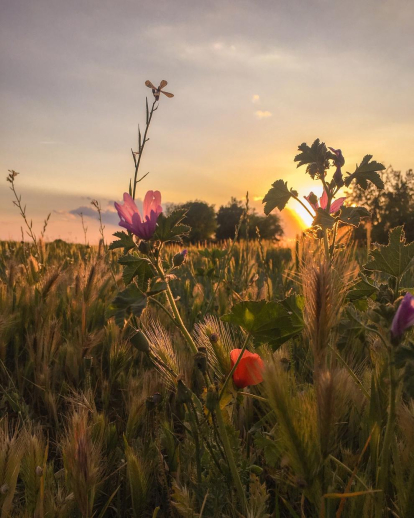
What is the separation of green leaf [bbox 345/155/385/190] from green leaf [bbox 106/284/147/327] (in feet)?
2.65

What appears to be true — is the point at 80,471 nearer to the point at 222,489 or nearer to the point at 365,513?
the point at 222,489

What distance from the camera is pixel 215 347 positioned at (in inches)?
36.1

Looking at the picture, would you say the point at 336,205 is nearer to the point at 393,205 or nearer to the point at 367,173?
the point at 367,173

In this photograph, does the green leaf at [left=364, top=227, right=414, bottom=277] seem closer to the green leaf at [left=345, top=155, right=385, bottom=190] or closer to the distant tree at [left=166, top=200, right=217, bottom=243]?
the green leaf at [left=345, top=155, right=385, bottom=190]

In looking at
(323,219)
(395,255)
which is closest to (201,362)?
(395,255)

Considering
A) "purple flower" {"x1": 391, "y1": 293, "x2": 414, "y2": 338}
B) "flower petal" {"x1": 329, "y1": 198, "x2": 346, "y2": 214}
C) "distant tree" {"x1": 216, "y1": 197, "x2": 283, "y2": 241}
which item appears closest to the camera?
"purple flower" {"x1": 391, "y1": 293, "x2": 414, "y2": 338}

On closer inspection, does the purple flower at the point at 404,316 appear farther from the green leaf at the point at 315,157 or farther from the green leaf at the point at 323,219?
the green leaf at the point at 315,157

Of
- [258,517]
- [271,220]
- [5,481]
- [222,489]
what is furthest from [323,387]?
Result: [271,220]

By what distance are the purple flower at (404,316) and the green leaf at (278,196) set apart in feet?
2.68

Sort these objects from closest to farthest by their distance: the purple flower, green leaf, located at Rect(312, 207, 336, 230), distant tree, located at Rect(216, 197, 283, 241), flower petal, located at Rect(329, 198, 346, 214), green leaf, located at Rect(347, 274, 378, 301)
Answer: the purple flower, green leaf, located at Rect(347, 274, 378, 301), green leaf, located at Rect(312, 207, 336, 230), flower petal, located at Rect(329, 198, 346, 214), distant tree, located at Rect(216, 197, 283, 241)

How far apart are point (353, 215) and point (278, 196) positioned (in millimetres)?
260

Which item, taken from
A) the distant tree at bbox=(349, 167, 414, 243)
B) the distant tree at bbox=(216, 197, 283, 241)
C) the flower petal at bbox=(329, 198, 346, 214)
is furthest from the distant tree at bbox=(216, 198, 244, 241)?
the flower petal at bbox=(329, 198, 346, 214)

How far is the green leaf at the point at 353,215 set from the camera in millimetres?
1292

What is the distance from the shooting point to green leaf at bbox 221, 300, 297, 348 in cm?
85
